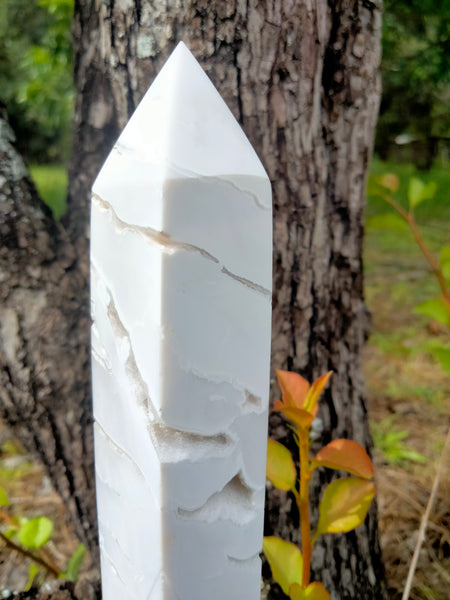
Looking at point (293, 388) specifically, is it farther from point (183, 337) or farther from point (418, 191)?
point (418, 191)

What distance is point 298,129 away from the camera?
29.8 inches

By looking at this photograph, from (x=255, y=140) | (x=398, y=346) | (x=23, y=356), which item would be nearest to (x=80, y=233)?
(x=23, y=356)

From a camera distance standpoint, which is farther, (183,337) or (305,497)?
(305,497)

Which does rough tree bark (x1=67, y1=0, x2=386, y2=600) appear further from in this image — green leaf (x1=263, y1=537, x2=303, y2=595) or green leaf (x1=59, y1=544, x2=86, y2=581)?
green leaf (x1=59, y1=544, x2=86, y2=581)

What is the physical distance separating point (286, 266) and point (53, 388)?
1.39 feet

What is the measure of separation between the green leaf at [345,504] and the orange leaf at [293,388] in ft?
0.36

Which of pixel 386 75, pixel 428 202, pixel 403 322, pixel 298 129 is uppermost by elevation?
pixel 386 75

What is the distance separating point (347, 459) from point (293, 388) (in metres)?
0.09

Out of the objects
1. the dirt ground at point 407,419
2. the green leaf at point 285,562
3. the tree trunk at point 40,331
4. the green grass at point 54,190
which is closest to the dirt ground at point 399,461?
the dirt ground at point 407,419

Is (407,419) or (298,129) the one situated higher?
(298,129)

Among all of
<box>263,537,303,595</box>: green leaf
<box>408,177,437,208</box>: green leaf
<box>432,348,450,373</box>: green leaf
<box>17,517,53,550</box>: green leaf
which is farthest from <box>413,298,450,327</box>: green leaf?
<box>17,517,53,550</box>: green leaf

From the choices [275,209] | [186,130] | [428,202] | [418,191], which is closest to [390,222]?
[418,191]

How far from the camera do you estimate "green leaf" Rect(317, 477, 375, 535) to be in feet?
1.90

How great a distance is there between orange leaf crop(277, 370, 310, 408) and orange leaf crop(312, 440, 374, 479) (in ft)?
0.19
